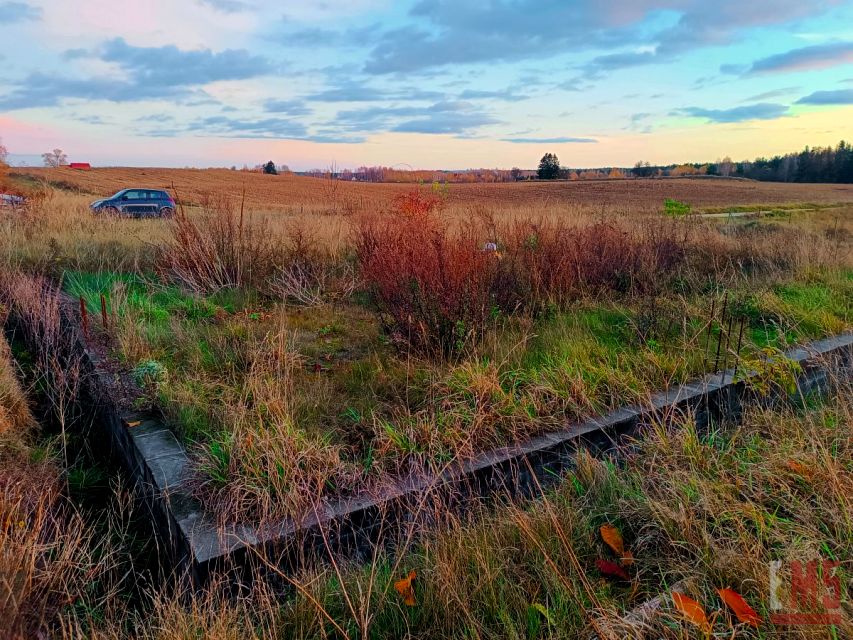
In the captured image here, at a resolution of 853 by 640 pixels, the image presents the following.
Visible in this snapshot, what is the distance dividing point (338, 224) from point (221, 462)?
23.0ft

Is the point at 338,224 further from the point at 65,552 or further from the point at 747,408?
the point at 65,552

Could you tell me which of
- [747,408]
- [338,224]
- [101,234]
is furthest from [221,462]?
[101,234]

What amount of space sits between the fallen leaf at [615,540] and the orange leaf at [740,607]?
1.37 ft

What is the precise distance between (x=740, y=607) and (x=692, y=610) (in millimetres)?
172

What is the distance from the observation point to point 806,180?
230 feet

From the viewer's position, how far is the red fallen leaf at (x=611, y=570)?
7.57 feet

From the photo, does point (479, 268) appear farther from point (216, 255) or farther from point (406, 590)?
point (216, 255)

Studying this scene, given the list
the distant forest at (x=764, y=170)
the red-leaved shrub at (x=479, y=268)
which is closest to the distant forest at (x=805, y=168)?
the distant forest at (x=764, y=170)

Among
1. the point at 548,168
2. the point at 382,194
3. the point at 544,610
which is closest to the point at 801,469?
the point at 544,610

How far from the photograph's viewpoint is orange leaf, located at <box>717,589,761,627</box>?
6.19 ft

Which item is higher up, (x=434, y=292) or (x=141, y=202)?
(x=141, y=202)

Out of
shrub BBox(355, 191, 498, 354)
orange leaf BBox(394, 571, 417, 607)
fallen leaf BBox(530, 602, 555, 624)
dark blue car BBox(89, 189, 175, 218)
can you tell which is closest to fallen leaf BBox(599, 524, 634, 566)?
fallen leaf BBox(530, 602, 555, 624)

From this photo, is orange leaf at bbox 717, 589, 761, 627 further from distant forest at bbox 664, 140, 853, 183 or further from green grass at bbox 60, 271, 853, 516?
distant forest at bbox 664, 140, 853, 183

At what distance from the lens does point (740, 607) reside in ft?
6.39
